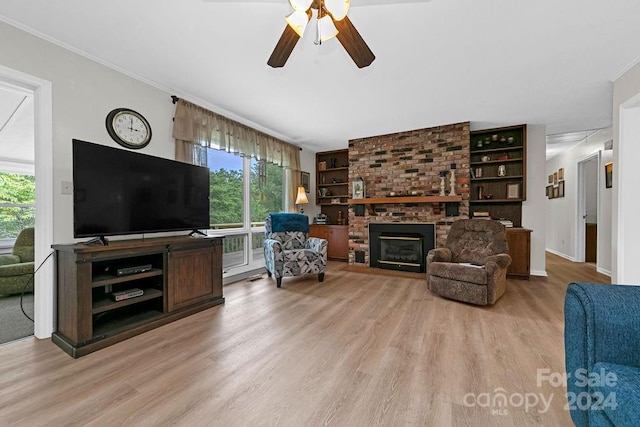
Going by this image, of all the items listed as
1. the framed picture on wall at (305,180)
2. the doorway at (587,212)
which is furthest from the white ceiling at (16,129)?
the doorway at (587,212)

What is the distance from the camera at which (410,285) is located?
12.3ft

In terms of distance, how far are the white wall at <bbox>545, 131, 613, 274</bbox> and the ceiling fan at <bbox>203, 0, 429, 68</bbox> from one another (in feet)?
16.7

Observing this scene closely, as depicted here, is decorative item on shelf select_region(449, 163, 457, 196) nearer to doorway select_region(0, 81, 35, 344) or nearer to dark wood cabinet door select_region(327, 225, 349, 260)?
dark wood cabinet door select_region(327, 225, 349, 260)

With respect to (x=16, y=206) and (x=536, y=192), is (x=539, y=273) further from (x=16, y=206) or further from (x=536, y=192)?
(x=16, y=206)

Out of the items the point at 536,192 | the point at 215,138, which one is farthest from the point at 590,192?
the point at 215,138

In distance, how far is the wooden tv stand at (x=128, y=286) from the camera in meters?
1.92

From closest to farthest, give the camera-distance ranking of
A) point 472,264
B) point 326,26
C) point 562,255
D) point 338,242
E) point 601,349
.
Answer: point 601,349
point 326,26
point 472,264
point 338,242
point 562,255

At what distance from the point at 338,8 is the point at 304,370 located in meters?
2.17

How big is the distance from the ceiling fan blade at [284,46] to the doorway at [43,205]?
196cm

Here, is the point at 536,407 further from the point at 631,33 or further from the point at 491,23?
the point at 631,33

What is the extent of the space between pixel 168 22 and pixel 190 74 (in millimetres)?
752

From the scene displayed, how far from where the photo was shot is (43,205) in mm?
2115

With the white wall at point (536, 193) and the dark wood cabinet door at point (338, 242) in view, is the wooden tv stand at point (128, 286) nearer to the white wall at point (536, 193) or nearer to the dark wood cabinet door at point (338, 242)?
the dark wood cabinet door at point (338, 242)

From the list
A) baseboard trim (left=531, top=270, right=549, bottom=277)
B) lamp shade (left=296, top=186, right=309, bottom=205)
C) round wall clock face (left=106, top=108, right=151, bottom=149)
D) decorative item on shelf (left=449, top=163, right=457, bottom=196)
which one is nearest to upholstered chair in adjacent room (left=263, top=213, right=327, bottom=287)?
lamp shade (left=296, top=186, right=309, bottom=205)
